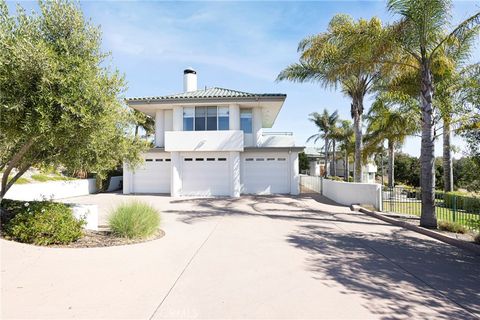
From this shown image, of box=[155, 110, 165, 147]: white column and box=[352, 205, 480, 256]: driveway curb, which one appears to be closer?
box=[352, 205, 480, 256]: driveway curb

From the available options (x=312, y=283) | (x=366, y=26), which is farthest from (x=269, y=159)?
(x=312, y=283)

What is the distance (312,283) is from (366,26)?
9887 millimetres

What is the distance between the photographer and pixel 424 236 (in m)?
8.82

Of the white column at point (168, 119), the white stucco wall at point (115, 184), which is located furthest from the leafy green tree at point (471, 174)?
the white stucco wall at point (115, 184)

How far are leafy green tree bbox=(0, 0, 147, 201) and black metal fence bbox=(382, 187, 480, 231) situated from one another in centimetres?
940

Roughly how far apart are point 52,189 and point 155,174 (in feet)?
20.0

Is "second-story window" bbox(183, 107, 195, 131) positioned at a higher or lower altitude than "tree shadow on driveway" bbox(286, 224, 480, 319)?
Result: higher

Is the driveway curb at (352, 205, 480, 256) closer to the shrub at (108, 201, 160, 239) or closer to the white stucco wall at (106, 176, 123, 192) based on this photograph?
the shrub at (108, 201, 160, 239)

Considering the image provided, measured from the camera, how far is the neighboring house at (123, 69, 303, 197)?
60.6 feet

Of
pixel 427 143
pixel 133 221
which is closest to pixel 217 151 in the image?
pixel 133 221

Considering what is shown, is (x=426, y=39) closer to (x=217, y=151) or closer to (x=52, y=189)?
(x=217, y=151)

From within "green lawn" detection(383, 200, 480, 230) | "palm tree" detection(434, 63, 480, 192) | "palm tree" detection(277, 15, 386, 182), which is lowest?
"green lawn" detection(383, 200, 480, 230)

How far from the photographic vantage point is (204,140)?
18.5m

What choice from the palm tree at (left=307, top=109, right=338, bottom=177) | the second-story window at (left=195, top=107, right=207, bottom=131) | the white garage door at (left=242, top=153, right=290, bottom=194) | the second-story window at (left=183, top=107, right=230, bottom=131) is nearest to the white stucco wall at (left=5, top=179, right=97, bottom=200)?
the second-story window at (left=183, top=107, right=230, bottom=131)
